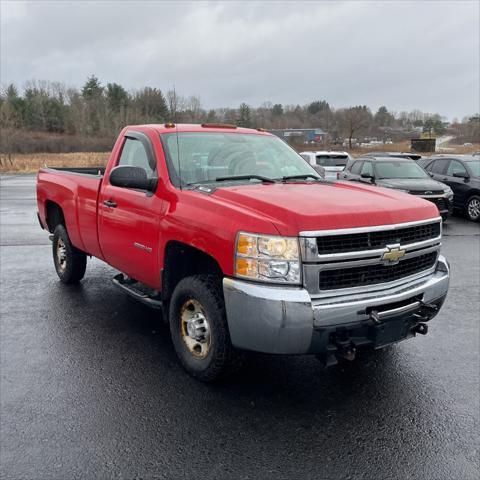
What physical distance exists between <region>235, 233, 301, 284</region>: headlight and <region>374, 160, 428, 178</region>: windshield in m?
9.88

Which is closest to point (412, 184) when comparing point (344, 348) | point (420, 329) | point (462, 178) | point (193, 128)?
point (462, 178)

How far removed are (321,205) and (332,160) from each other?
15236 millimetres

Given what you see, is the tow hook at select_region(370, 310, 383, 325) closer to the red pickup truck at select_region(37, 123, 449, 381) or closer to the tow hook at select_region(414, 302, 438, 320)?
the red pickup truck at select_region(37, 123, 449, 381)

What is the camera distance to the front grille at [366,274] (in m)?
3.09

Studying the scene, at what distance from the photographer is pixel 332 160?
17906 mm

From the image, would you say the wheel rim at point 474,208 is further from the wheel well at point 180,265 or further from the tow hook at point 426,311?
the wheel well at point 180,265

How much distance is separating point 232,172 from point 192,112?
35.2 m

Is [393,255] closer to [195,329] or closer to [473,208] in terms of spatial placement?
[195,329]

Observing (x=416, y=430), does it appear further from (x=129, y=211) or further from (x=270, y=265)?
(x=129, y=211)

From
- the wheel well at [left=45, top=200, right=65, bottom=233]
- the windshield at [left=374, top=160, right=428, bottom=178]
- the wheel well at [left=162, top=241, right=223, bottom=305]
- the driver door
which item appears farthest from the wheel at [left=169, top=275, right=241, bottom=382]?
the windshield at [left=374, top=160, right=428, bottom=178]

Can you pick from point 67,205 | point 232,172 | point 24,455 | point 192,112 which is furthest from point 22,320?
point 192,112

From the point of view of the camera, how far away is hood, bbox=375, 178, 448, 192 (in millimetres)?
11266

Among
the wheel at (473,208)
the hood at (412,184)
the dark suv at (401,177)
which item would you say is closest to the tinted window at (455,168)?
the wheel at (473,208)

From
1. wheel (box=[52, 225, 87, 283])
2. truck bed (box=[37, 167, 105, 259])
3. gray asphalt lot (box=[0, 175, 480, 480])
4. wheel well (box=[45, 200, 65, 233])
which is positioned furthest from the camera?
wheel well (box=[45, 200, 65, 233])
